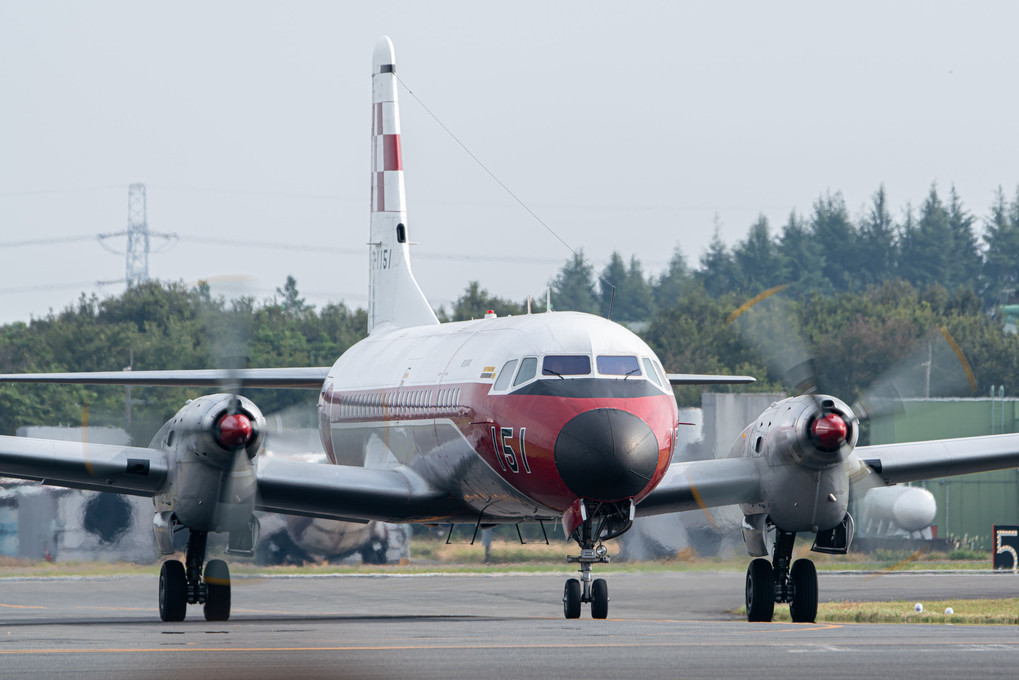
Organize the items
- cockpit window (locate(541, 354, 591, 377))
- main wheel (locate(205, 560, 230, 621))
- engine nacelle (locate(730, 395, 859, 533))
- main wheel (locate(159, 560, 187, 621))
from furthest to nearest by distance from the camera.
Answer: main wheel (locate(205, 560, 230, 621))
main wheel (locate(159, 560, 187, 621))
engine nacelle (locate(730, 395, 859, 533))
cockpit window (locate(541, 354, 591, 377))

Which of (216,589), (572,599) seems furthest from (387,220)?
(572,599)

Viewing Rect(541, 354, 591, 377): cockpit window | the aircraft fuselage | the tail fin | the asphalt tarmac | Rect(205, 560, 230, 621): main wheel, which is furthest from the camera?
the tail fin

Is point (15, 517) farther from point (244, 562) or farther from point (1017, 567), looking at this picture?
point (1017, 567)

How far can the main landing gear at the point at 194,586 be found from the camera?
19.5m

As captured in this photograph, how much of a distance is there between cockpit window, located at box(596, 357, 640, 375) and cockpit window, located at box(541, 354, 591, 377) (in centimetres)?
16

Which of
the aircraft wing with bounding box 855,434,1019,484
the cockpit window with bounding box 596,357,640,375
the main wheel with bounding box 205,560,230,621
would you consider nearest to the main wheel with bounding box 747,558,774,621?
the aircraft wing with bounding box 855,434,1019,484

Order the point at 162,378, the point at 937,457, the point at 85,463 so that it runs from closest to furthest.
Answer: the point at 85,463
the point at 937,457
the point at 162,378

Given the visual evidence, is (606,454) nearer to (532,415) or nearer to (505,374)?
(532,415)

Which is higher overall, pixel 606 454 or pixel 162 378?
pixel 162 378

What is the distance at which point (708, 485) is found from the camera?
1973 centimetres

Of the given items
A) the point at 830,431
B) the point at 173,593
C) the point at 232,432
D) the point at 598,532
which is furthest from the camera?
the point at 173,593

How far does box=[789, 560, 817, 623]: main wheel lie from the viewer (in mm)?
19516

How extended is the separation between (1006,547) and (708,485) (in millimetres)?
20947

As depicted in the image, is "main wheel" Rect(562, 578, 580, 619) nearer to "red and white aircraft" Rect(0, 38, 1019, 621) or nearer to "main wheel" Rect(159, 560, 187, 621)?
"red and white aircraft" Rect(0, 38, 1019, 621)
